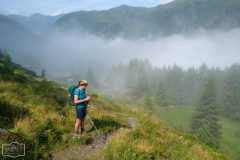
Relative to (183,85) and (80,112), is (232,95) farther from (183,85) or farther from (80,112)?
(80,112)

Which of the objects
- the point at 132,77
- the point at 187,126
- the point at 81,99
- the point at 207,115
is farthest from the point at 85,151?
the point at 132,77

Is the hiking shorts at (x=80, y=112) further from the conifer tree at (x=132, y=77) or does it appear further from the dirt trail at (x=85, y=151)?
the conifer tree at (x=132, y=77)

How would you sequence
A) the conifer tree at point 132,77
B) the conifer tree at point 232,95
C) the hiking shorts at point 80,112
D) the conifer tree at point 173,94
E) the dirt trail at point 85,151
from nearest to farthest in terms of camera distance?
the dirt trail at point 85,151, the hiking shorts at point 80,112, the conifer tree at point 232,95, the conifer tree at point 173,94, the conifer tree at point 132,77

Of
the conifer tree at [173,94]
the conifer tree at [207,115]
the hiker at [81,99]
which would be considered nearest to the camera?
the hiker at [81,99]

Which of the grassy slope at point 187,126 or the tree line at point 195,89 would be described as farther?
the tree line at point 195,89

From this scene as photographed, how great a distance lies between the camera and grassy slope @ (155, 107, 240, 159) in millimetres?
40881

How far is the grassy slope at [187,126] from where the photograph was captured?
40.9m

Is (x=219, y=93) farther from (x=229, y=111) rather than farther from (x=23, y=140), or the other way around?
(x=23, y=140)

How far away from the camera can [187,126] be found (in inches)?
2120

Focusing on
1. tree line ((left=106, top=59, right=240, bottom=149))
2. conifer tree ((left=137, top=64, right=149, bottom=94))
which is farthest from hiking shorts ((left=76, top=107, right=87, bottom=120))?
conifer tree ((left=137, top=64, right=149, bottom=94))

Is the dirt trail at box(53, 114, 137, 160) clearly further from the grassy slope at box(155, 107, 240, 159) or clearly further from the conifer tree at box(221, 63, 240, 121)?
the conifer tree at box(221, 63, 240, 121)

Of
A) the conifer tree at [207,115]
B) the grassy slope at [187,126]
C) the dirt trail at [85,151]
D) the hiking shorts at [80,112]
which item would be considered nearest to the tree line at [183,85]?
the grassy slope at [187,126]

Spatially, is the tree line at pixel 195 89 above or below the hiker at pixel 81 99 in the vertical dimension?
below

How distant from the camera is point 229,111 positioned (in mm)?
74750
